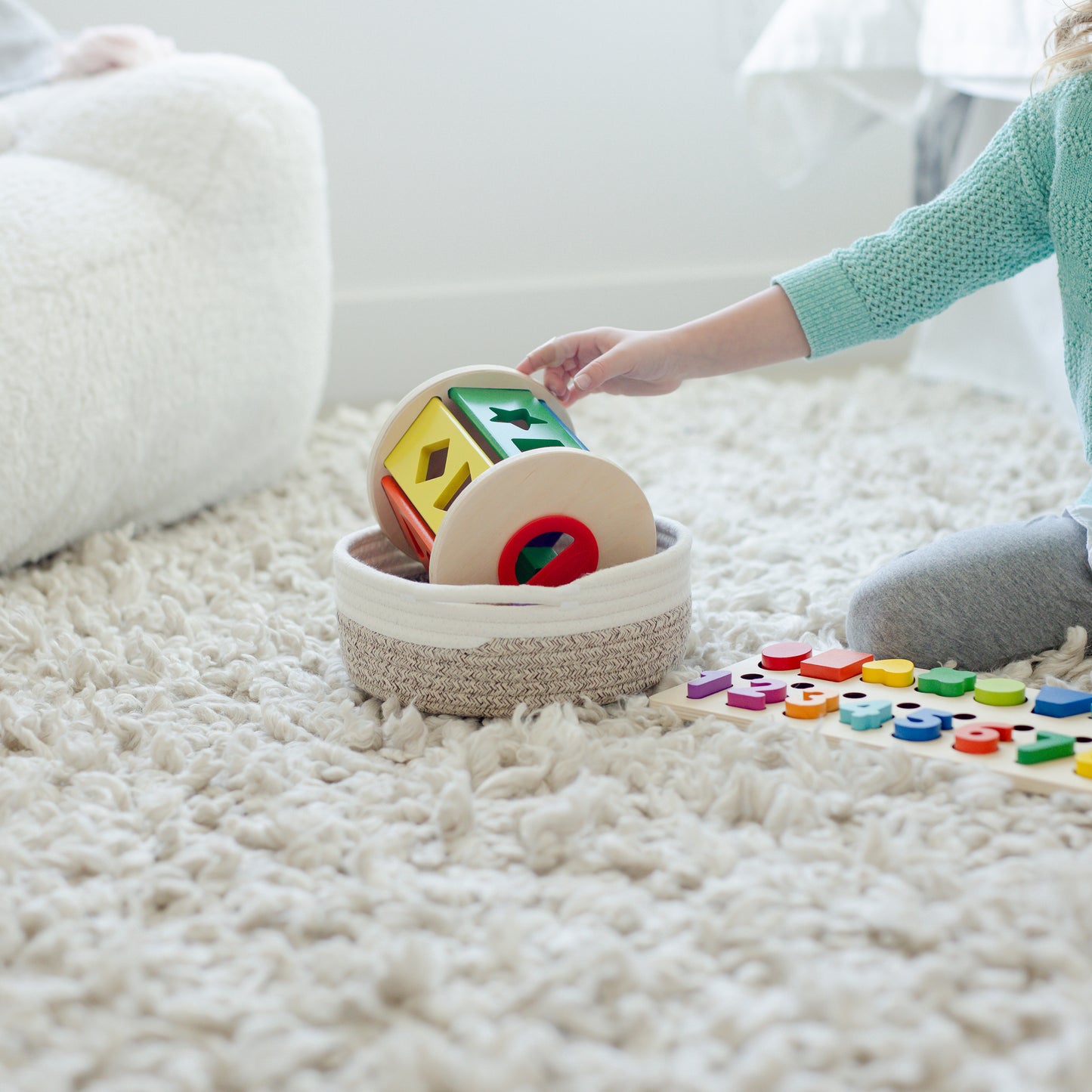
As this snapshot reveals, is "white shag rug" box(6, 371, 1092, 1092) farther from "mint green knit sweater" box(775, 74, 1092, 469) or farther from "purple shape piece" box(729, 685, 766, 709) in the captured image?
"mint green knit sweater" box(775, 74, 1092, 469)

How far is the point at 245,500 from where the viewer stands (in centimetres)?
124

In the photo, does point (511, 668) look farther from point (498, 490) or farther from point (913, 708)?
point (913, 708)

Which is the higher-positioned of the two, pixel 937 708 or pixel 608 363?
pixel 608 363

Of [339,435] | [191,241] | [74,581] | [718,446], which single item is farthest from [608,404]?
[74,581]

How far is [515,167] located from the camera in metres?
1.98

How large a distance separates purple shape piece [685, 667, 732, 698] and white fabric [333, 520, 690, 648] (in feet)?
0.16

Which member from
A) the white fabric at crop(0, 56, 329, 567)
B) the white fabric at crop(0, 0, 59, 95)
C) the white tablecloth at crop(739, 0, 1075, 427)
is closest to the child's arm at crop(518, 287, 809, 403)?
the white fabric at crop(0, 56, 329, 567)

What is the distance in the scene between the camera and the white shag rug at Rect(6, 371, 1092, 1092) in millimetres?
421

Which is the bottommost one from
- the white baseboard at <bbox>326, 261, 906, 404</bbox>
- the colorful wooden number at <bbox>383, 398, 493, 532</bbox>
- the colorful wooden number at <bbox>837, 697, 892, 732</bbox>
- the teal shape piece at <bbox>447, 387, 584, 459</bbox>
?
the white baseboard at <bbox>326, 261, 906, 404</bbox>

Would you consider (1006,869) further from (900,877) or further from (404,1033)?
(404,1033)

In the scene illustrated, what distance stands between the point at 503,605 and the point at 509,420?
0.17 meters

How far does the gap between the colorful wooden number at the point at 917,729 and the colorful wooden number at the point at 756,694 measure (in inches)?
3.2

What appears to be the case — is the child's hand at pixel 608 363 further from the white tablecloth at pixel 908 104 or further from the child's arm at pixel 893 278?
the white tablecloth at pixel 908 104

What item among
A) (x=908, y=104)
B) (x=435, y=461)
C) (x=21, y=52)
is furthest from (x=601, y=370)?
(x=908, y=104)
